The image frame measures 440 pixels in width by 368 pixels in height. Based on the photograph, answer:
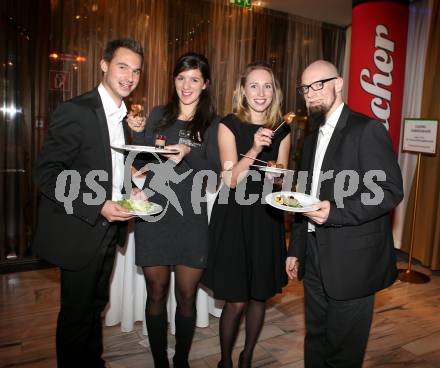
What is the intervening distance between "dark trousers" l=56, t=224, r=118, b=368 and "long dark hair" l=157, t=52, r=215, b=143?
26.9 inches

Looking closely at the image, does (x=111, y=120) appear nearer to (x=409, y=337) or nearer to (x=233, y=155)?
(x=233, y=155)

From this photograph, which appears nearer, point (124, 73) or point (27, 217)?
point (124, 73)

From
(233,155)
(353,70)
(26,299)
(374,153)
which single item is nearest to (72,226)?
(233,155)

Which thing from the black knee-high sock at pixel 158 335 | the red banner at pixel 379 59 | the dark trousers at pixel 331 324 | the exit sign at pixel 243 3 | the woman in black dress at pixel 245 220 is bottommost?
the black knee-high sock at pixel 158 335

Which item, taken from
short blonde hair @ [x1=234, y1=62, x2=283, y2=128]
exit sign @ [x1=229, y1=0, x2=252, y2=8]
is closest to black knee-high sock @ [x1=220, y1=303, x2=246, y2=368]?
short blonde hair @ [x1=234, y1=62, x2=283, y2=128]

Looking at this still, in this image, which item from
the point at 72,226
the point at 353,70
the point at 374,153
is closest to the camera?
the point at 374,153

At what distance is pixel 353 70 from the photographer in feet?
15.8

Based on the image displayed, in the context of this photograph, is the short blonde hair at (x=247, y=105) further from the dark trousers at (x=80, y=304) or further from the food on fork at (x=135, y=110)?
the dark trousers at (x=80, y=304)

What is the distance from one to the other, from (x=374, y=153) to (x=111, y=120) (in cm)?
128

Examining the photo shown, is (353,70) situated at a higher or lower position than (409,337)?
higher

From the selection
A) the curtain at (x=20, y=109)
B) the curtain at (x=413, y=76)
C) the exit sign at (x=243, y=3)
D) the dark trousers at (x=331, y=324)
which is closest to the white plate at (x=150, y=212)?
the dark trousers at (x=331, y=324)

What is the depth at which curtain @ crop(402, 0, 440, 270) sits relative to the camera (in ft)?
15.3

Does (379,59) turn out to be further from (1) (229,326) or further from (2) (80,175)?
(2) (80,175)

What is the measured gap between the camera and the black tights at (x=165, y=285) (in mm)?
2258
